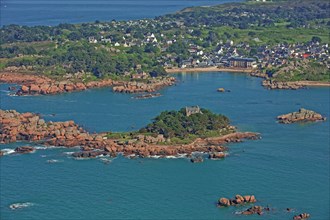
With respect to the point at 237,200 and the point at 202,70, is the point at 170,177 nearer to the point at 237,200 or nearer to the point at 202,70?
the point at 237,200

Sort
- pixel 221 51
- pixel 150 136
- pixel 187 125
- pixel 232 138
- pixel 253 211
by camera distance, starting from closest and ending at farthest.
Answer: pixel 253 211 < pixel 150 136 < pixel 232 138 < pixel 187 125 < pixel 221 51

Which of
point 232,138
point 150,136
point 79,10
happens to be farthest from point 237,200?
point 79,10

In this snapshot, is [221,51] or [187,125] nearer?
[187,125]

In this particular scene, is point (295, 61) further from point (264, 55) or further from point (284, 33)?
point (284, 33)

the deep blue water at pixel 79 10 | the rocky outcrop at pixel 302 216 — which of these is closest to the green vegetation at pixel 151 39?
the deep blue water at pixel 79 10

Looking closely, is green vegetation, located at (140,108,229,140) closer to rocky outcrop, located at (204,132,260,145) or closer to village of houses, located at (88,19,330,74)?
rocky outcrop, located at (204,132,260,145)

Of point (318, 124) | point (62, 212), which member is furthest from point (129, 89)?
point (62, 212)

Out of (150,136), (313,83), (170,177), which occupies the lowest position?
(313,83)
